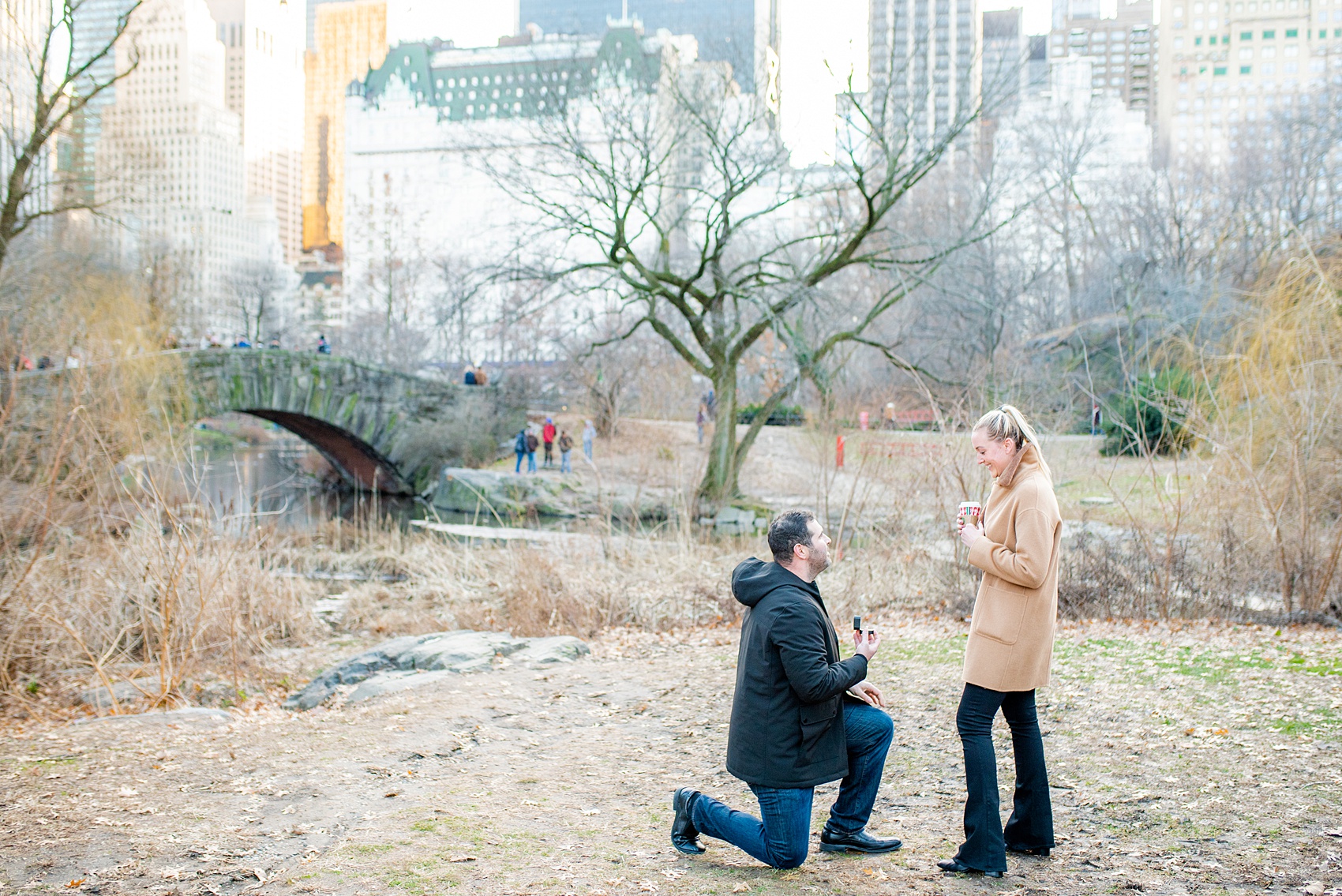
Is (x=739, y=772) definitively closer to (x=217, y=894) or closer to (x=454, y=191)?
→ (x=217, y=894)

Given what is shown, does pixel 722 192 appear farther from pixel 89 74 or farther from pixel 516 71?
pixel 516 71

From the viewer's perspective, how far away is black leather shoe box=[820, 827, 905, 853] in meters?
4.23

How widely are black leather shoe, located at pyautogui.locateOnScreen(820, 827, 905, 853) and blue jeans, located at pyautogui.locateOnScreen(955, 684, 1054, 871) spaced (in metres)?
0.30

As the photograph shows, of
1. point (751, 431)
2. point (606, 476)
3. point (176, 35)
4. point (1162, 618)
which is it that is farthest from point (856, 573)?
point (176, 35)

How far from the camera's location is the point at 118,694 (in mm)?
8484

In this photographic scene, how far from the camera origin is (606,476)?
25734 millimetres

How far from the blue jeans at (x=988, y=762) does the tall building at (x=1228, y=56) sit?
5424 inches

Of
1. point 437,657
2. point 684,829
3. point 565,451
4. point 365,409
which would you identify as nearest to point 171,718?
point 437,657

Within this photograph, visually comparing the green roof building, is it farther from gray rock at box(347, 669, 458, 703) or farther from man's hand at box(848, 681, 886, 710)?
man's hand at box(848, 681, 886, 710)

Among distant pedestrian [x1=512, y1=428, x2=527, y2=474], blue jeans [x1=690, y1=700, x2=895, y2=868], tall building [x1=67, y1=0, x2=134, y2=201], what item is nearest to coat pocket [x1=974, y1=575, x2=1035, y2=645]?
blue jeans [x1=690, y1=700, x2=895, y2=868]

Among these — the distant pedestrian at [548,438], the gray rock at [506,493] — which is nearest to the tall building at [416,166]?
the distant pedestrian at [548,438]

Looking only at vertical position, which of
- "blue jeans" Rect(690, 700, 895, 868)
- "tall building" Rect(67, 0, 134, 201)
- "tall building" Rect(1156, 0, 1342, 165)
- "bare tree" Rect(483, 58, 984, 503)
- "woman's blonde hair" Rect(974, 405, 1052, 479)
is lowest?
"blue jeans" Rect(690, 700, 895, 868)

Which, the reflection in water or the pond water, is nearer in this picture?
the pond water

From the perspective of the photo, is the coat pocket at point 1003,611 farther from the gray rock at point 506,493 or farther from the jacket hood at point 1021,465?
the gray rock at point 506,493
